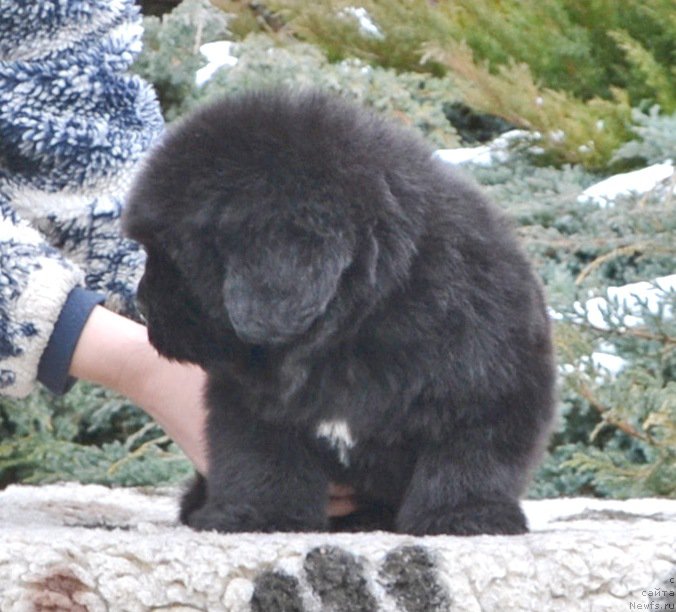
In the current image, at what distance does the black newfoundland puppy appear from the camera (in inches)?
75.7

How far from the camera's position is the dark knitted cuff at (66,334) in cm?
252

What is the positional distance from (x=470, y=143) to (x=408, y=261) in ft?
11.2

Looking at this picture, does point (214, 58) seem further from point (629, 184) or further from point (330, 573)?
point (330, 573)

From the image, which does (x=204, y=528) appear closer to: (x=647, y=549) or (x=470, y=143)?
(x=647, y=549)

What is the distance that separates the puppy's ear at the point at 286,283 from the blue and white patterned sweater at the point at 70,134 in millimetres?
698

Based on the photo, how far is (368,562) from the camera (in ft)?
5.83

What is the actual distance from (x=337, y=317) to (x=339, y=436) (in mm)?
178

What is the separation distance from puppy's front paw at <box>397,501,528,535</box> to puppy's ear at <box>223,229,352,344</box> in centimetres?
33

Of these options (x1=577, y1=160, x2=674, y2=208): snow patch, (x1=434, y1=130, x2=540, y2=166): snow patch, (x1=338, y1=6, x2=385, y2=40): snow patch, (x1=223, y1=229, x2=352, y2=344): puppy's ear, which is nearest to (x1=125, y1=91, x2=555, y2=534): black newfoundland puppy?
(x1=223, y1=229, x2=352, y2=344): puppy's ear

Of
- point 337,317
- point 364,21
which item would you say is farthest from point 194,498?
point 364,21

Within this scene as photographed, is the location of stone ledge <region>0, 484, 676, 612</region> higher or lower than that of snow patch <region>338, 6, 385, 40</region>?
higher

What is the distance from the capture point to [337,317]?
195 centimetres

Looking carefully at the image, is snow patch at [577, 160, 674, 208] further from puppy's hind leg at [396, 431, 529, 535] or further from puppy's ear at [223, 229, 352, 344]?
puppy's ear at [223, 229, 352, 344]

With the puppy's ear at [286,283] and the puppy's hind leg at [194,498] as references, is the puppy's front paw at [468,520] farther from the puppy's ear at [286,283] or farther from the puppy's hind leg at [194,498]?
the puppy's hind leg at [194,498]
